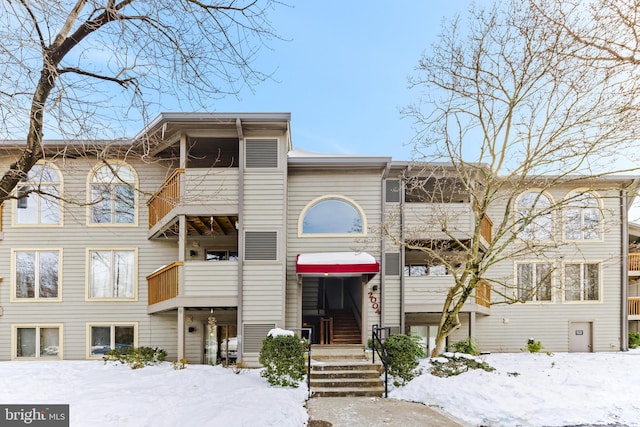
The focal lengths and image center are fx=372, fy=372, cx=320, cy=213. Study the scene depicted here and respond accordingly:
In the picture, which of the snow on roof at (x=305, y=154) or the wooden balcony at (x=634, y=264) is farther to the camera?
the wooden balcony at (x=634, y=264)

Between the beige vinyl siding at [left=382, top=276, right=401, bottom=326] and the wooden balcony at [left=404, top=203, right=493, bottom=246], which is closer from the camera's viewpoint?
the wooden balcony at [left=404, top=203, right=493, bottom=246]

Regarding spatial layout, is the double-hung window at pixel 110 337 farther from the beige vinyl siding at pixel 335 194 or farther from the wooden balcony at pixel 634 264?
the wooden balcony at pixel 634 264

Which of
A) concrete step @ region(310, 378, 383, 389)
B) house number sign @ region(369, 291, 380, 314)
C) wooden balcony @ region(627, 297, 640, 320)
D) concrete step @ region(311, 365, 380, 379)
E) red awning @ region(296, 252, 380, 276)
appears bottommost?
concrete step @ region(310, 378, 383, 389)

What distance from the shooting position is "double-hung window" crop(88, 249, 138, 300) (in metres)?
11.8

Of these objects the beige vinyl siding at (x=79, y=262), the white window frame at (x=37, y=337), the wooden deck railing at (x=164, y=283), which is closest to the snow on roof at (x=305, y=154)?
the beige vinyl siding at (x=79, y=262)

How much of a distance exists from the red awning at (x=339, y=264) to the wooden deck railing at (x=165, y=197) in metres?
3.82

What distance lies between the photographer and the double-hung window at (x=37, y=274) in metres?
11.7

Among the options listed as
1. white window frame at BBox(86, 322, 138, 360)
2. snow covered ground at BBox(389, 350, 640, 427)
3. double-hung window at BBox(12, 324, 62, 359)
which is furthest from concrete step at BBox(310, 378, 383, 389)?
double-hung window at BBox(12, 324, 62, 359)

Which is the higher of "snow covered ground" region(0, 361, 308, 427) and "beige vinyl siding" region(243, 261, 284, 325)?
"beige vinyl siding" region(243, 261, 284, 325)

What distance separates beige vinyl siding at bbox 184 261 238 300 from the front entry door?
469 inches

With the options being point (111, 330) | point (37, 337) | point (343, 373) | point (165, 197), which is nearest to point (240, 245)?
point (165, 197)

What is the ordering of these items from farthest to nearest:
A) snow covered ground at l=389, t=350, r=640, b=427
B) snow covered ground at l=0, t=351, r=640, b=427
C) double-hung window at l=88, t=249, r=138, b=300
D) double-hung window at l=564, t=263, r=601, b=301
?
double-hung window at l=564, t=263, r=601, b=301
double-hung window at l=88, t=249, r=138, b=300
snow covered ground at l=389, t=350, r=640, b=427
snow covered ground at l=0, t=351, r=640, b=427

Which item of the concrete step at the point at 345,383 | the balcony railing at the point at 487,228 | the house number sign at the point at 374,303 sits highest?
the balcony railing at the point at 487,228

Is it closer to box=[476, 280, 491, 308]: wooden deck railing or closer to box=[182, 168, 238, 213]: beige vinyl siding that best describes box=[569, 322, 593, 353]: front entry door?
box=[476, 280, 491, 308]: wooden deck railing
